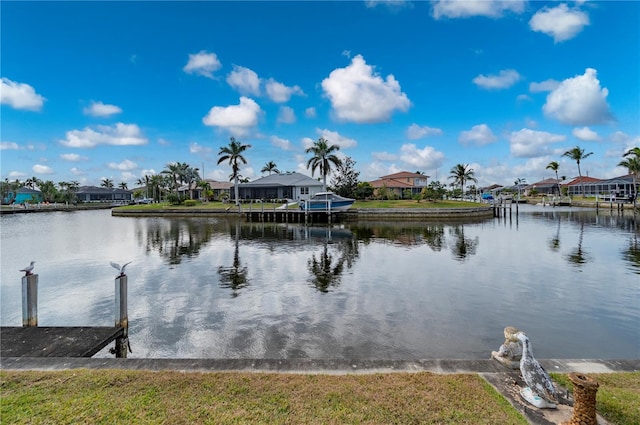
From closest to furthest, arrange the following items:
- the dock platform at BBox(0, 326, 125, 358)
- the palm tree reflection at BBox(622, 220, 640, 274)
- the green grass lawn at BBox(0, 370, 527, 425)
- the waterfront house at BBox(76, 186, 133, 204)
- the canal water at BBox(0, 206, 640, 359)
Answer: the green grass lawn at BBox(0, 370, 527, 425) → the dock platform at BBox(0, 326, 125, 358) → the canal water at BBox(0, 206, 640, 359) → the palm tree reflection at BBox(622, 220, 640, 274) → the waterfront house at BBox(76, 186, 133, 204)

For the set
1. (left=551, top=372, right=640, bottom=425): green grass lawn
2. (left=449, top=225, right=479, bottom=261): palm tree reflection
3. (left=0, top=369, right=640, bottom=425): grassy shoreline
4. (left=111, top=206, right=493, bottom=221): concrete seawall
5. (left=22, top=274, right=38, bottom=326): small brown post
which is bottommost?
(left=449, top=225, right=479, bottom=261): palm tree reflection

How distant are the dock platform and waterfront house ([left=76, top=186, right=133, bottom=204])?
104 m

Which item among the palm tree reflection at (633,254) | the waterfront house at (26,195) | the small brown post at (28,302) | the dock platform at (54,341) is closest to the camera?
the dock platform at (54,341)

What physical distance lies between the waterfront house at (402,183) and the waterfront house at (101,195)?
74.4 meters

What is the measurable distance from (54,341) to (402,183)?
7109cm

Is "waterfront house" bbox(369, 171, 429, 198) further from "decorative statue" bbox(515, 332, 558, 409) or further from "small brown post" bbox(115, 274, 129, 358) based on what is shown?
"decorative statue" bbox(515, 332, 558, 409)

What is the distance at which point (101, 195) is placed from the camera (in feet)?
348

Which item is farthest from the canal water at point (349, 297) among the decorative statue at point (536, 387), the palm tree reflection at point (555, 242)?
the decorative statue at point (536, 387)

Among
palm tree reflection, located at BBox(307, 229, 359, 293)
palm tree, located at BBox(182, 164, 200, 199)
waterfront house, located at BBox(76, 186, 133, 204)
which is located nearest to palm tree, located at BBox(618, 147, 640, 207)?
palm tree reflection, located at BBox(307, 229, 359, 293)

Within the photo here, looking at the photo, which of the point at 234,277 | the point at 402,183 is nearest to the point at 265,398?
the point at 234,277

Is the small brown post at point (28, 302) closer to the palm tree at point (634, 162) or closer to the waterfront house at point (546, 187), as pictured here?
the palm tree at point (634, 162)

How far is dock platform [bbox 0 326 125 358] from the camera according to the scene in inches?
283

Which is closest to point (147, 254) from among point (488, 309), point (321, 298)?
point (321, 298)

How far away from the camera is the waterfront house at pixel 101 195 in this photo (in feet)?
335
